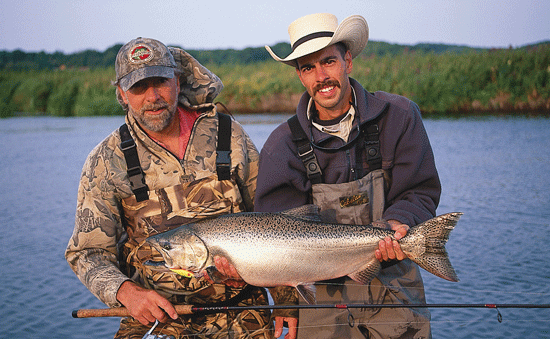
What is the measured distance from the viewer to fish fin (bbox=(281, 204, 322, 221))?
3.19 m

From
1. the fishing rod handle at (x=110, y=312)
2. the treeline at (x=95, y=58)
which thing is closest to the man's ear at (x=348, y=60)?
the fishing rod handle at (x=110, y=312)

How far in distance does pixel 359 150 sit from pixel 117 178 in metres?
1.59

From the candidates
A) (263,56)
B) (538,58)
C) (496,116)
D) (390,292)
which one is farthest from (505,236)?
(263,56)

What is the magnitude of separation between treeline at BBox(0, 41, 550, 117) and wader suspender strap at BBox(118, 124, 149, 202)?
15.0 meters

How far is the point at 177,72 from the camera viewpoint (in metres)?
3.81

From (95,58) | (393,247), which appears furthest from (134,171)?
(95,58)

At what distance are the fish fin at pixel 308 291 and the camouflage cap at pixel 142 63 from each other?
5.27ft

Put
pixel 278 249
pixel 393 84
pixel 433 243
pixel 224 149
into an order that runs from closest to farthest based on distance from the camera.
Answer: pixel 433 243 < pixel 278 249 < pixel 224 149 < pixel 393 84

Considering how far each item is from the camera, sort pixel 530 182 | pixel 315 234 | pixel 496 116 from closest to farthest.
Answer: pixel 315 234, pixel 530 182, pixel 496 116

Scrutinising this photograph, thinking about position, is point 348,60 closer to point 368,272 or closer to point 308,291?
point 368,272

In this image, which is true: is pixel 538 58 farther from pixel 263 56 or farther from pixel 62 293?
pixel 263 56

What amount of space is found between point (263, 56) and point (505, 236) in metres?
44.0

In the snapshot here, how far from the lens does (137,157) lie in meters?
3.61

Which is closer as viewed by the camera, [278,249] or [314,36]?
[278,249]
